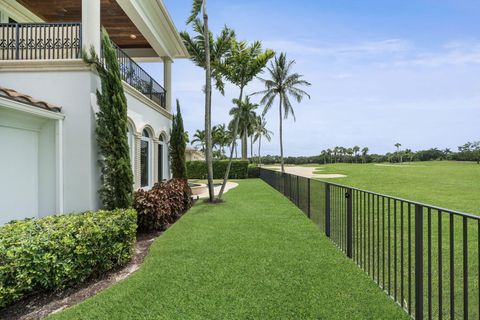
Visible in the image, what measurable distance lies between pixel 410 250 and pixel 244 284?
77.8 inches

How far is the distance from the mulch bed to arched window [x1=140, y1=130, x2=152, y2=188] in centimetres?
518

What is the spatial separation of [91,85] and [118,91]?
553 millimetres

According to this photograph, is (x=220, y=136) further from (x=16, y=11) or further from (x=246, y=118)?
(x=16, y=11)

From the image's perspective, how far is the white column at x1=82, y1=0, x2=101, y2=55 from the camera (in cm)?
602

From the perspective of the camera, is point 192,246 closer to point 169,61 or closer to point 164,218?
point 164,218

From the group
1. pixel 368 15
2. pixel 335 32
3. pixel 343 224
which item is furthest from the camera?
pixel 335 32

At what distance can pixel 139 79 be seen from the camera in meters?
9.25

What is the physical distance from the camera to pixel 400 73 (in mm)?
12461

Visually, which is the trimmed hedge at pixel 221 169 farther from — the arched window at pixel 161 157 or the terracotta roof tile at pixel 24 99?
the terracotta roof tile at pixel 24 99

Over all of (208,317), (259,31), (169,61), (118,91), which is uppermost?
(259,31)

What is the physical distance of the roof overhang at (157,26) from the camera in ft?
26.8

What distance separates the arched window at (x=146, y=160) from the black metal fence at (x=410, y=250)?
507cm

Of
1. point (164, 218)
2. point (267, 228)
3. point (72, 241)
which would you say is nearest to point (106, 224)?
point (72, 241)

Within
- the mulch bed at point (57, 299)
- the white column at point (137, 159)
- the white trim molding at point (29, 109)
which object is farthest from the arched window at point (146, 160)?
the mulch bed at point (57, 299)
